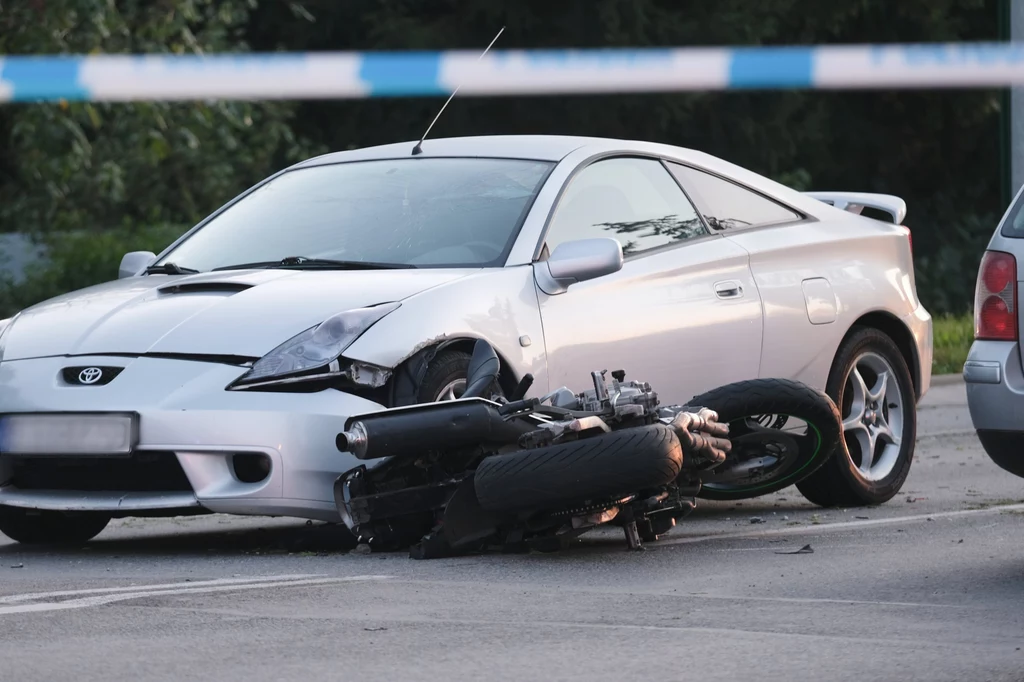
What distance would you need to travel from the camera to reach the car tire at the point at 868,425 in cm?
858

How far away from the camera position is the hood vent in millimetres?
7289

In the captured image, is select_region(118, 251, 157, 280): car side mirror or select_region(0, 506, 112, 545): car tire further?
select_region(118, 251, 157, 280): car side mirror

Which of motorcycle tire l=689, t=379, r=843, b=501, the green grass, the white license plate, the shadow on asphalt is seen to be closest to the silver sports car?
the white license plate

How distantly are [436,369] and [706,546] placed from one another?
1.17m

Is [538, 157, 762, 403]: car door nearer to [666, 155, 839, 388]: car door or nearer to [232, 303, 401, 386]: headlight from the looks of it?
[666, 155, 839, 388]: car door

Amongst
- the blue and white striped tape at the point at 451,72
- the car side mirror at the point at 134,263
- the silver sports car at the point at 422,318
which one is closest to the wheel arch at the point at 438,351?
the silver sports car at the point at 422,318

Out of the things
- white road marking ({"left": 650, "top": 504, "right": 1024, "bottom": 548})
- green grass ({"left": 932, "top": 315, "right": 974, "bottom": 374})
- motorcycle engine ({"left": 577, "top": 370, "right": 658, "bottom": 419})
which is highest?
motorcycle engine ({"left": 577, "top": 370, "right": 658, "bottom": 419})

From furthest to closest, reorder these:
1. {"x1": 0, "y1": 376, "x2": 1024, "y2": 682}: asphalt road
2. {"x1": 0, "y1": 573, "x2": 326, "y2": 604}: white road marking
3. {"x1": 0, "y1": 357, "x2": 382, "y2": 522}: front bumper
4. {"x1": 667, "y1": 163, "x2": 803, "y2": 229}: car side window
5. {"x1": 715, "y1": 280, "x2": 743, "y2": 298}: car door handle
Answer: {"x1": 667, "y1": 163, "x2": 803, "y2": 229}: car side window, {"x1": 715, "y1": 280, "x2": 743, "y2": 298}: car door handle, {"x1": 0, "y1": 357, "x2": 382, "y2": 522}: front bumper, {"x1": 0, "y1": 573, "x2": 326, "y2": 604}: white road marking, {"x1": 0, "y1": 376, "x2": 1024, "y2": 682}: asphalt road

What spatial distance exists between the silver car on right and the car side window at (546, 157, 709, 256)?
1410 millimetres

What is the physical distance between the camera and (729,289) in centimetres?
816

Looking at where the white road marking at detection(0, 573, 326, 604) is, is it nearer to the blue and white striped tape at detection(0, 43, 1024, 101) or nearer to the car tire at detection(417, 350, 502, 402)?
the car tire at detection(417, 350, 502, 402)

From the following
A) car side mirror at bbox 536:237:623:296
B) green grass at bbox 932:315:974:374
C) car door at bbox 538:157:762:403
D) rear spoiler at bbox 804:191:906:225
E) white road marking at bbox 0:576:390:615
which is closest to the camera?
white road marking at bbox 0:576:390:615

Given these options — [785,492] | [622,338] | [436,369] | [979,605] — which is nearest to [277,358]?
[436,369]

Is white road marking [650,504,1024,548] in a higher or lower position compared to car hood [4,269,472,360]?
lower
